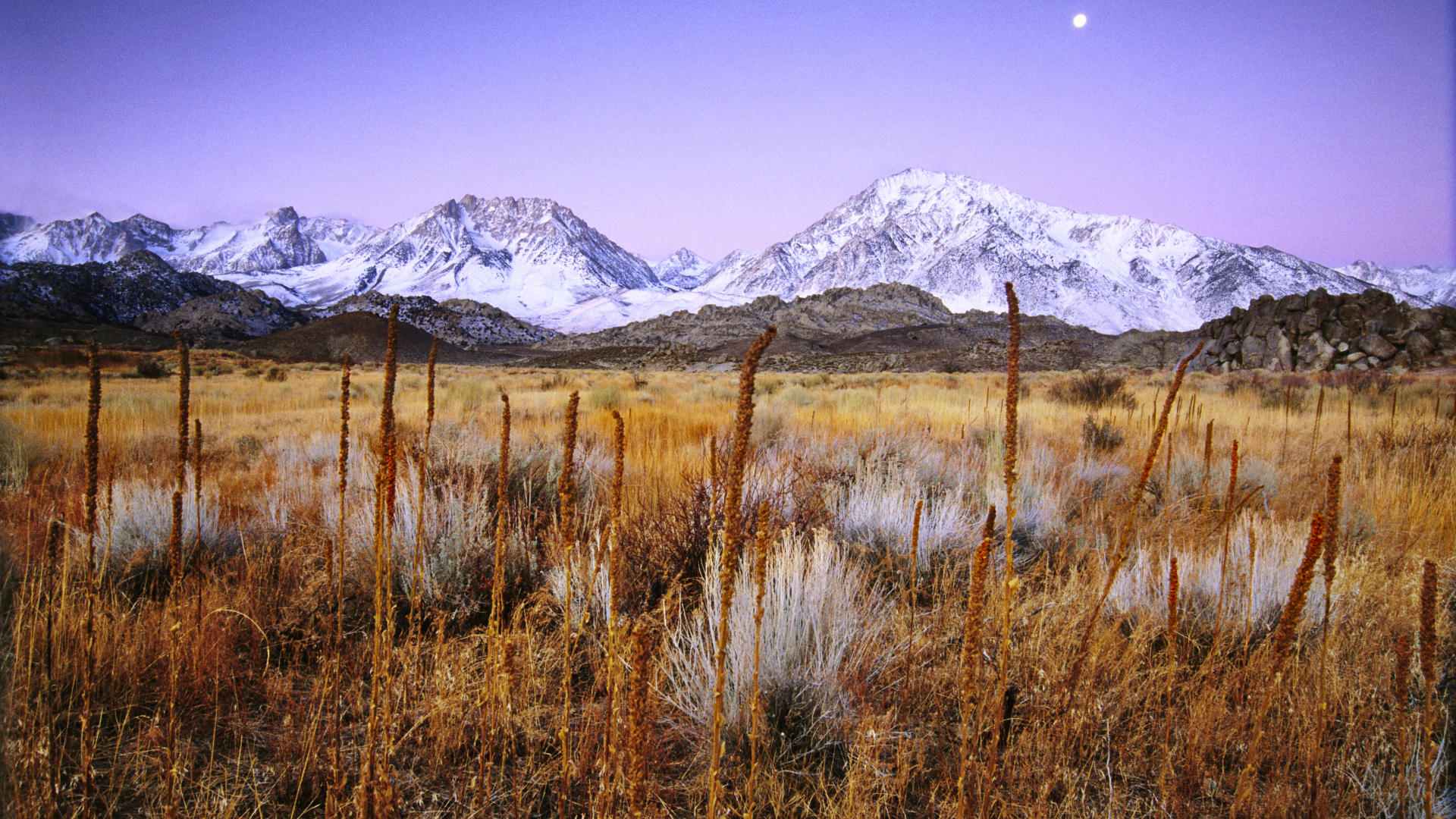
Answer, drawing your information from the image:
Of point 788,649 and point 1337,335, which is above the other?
point 1337,335

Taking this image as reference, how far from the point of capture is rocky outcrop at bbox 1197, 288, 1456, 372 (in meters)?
18.4

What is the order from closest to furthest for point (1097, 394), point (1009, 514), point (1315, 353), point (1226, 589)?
1. point (1009, 514)
2. point (1226, 589)
3. point (1097, 394)
4. point (1315, 353)

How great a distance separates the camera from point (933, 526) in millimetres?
3354

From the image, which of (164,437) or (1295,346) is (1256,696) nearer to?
(164,437)

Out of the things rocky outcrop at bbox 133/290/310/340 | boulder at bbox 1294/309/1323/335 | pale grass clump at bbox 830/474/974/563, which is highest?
rocky outcrop at bbox 133/290/310/340

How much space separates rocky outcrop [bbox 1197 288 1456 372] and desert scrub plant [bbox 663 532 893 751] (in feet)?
80.9

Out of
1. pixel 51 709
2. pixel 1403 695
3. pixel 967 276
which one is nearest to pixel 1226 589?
pixel 1403 695

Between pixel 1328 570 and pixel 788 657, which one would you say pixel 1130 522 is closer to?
pixel 1328 570

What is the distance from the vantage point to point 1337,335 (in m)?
20.0

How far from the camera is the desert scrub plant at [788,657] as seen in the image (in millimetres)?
1865

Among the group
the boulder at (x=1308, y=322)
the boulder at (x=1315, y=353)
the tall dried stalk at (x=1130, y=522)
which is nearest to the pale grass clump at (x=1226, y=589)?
the tall dried stalk at (x=1130, y=522)

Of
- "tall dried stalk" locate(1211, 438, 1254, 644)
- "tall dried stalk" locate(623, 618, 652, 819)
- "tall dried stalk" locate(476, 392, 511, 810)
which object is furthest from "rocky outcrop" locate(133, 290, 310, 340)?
"tall dried stalk" locate(1211, 438, 1254, 644)

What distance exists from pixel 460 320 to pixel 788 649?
95.1 metres

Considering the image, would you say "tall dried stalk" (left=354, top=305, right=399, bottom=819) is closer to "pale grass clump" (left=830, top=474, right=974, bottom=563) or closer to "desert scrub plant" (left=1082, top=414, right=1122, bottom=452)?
"pale grass clump" (left=830, top=474, right=974, bottom=563)
